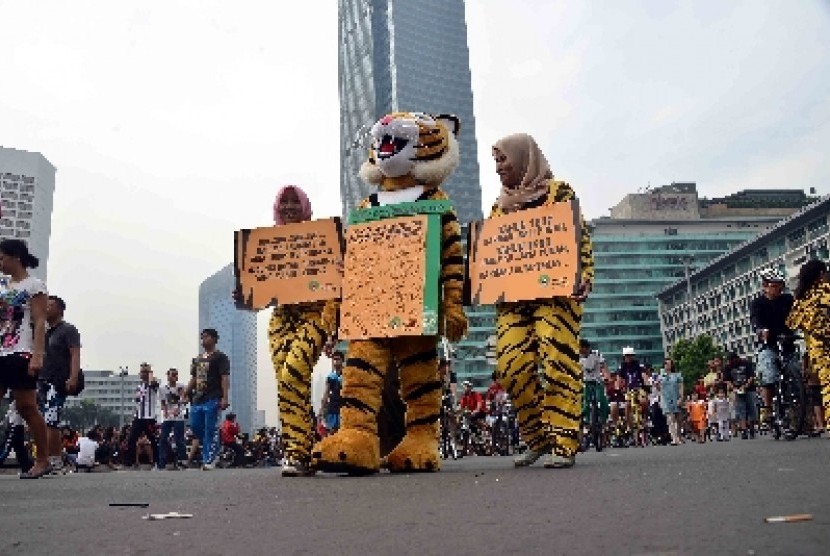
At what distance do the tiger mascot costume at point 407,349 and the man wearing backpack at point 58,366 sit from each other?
12.4 ft

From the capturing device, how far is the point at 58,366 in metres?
8.02

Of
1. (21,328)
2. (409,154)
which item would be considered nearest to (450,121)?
(409,154)

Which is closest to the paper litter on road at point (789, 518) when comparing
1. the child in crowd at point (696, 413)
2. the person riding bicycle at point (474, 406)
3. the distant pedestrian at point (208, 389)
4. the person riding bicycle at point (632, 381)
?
the distant pedestrian at point (208, 389)

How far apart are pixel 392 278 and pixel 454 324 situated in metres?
0.53

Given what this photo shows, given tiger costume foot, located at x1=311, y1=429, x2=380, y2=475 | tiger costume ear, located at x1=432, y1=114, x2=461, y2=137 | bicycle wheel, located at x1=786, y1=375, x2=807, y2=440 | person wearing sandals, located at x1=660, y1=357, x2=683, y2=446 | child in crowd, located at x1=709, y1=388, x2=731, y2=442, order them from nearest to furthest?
tiger costume foot, located at x1=311, y1=429, x2=380, y2=475
tiger costume ear, located at x1=432, y1=114, x2=461, y2=137
bicycle wheel, located at x1=786, y1=375, x2=807, y2=440
person wearing sandals, located at x1=660, y1=357, x2=683, y2=446
child in crowd, located at x1=709, y1=388, x2=731, y2=442

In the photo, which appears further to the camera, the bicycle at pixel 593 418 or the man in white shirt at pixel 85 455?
the man in white shirt at pixel 85 455

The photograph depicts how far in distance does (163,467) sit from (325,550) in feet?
38.4

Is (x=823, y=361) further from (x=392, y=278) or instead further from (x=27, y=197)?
(x=27, y=197)

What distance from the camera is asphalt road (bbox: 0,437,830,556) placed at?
66.5 inches

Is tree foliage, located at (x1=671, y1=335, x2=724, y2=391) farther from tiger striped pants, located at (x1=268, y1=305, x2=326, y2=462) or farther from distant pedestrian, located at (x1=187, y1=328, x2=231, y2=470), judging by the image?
tiger striped pants, located at (x1=268, y1=305, x2=326, y2=462)

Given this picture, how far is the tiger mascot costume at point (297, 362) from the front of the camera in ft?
17.9

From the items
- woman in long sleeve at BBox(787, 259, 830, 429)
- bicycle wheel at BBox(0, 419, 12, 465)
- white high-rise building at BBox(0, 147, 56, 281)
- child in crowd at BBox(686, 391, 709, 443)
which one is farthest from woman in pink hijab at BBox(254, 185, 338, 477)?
white high-rise building at BBox(0, 147, 56, 281)

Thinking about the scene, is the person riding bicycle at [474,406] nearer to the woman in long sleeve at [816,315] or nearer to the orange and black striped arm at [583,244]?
the woman in long sleeve at [816,315]

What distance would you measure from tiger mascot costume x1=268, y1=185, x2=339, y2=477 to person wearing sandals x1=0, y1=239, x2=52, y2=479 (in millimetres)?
2044
